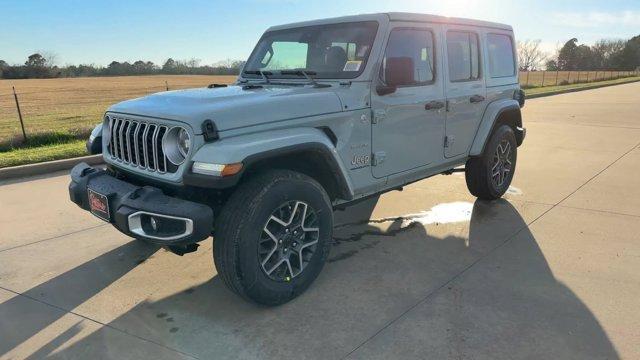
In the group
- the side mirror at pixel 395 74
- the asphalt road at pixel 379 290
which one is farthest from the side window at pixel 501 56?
the side mirror at pixel 395 74

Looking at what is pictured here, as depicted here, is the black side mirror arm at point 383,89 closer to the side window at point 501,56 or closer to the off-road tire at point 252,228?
the off-road tire at point 252,228

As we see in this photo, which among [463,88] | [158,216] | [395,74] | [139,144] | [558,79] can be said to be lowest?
[558,79]

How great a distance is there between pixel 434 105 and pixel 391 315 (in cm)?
194

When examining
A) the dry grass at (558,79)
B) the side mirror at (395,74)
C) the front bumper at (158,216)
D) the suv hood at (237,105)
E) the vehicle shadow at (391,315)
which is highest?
the side mirror at (395,74)

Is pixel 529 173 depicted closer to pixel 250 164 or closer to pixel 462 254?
pixel 462 254

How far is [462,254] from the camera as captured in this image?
4.02 meters

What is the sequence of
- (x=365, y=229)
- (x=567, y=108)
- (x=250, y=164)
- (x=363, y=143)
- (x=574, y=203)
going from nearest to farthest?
(x=250, y=164)
(x=363, y=143)
(x=365, y=229)
(x=574, y=203)
(x=567, y=108)

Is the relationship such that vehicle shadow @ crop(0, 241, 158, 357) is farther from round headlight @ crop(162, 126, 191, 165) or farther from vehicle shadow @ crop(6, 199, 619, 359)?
round headlight @ crop(162, 126, 191, 165)

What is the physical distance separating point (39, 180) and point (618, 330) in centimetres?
683

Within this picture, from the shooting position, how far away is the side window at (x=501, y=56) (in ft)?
16.8

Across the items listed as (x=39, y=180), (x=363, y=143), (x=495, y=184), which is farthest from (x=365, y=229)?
(x=39, y=180)

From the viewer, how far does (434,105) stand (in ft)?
13.8

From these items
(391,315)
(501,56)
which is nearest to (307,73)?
(391,315)

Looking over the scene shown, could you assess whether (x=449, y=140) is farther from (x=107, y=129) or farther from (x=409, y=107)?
(x=107, y=129)
